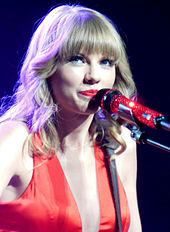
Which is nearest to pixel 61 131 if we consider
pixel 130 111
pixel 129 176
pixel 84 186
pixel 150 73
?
pixel 84 186

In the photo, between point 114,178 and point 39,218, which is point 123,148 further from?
point 39,218

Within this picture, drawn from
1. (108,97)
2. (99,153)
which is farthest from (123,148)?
(108,97)

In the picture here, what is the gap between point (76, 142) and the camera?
2.11m

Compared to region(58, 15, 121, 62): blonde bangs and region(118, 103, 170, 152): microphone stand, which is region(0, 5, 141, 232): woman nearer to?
region(58, 15, 121, 62): blonde bangs

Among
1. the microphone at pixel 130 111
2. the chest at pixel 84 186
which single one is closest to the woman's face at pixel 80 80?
the microphone at pixel 130 111

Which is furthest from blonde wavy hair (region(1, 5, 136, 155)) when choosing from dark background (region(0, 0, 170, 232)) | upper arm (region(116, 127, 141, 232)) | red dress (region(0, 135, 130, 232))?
dark background (region(0, 0, 170, 232))

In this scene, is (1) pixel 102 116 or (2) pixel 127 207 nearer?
(2) pixel 127 207

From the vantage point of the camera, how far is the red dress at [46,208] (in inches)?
70.4

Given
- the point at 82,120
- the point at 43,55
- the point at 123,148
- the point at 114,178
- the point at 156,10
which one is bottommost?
the point at 114,178

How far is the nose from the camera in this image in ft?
5.71

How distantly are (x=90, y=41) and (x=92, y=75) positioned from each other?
0.18 meters

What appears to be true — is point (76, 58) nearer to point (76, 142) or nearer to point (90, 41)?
point (90, 41)

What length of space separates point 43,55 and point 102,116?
593mm

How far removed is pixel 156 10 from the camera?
2951 millimetres
